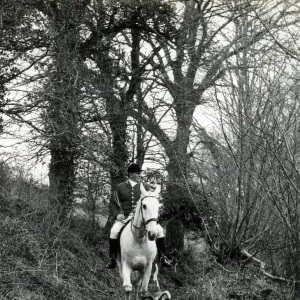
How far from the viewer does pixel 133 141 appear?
18156 mm

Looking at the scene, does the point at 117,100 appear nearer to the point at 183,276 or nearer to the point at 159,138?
the point at 159,138

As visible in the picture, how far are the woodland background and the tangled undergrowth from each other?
35 millimetres

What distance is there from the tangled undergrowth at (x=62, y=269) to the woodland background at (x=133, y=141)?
0.04 metres

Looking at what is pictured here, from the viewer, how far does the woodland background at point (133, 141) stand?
11602 mm

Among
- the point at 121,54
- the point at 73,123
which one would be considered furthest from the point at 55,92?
the point at 121,54

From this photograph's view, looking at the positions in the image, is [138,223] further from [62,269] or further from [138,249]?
[62,269]

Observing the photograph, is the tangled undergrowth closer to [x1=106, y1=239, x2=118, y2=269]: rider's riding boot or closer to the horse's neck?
[x1=106, y1=239, x2=118, y2=269]: rider's riding boot

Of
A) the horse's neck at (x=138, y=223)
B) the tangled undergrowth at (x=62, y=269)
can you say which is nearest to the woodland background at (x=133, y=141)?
the tangled undergrowth at (x=62, y=269)

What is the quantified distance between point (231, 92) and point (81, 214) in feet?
25.9

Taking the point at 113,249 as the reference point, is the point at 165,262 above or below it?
below

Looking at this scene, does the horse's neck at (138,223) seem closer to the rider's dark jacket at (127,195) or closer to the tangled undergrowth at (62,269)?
the rider's dark jacket at (127,195)

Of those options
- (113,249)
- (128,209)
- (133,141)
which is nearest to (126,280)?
(113,249)

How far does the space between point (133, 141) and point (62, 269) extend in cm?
623

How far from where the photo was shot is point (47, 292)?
11453mm
